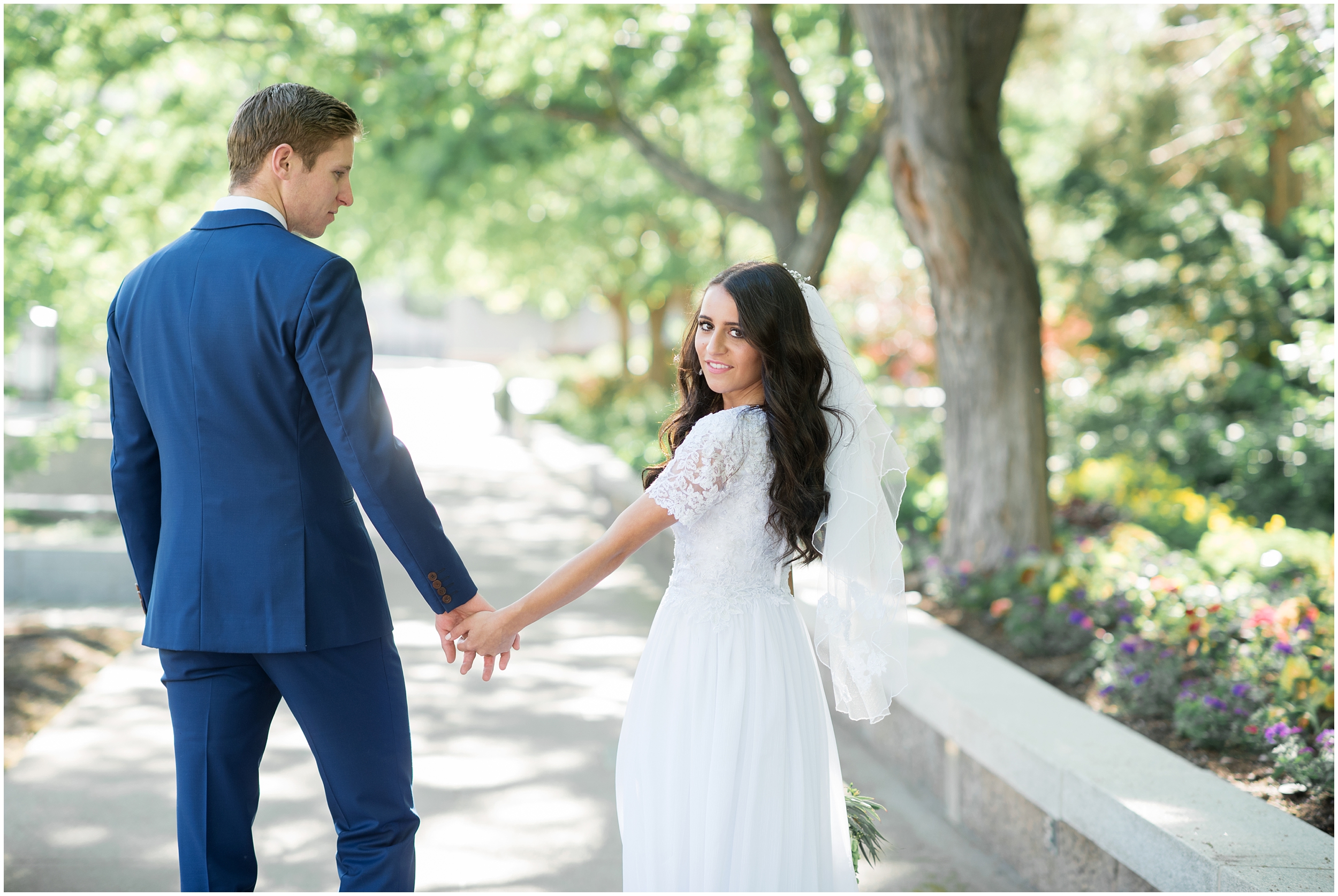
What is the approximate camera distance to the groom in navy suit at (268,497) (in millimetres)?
2502

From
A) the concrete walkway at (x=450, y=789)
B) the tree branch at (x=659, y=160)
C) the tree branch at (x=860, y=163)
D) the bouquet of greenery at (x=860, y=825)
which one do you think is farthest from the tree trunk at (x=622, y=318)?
the bouquet of greenery at (x=860, y=825)

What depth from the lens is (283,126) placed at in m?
2.60

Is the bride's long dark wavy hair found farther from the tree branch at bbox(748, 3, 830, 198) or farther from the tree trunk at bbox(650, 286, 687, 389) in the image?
the tree trunk at bbox(650, 286, 687, 389)

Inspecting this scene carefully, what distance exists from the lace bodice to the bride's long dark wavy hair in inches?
1.5

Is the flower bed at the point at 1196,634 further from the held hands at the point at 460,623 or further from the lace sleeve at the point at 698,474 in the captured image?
the held hands at the point at 460,623

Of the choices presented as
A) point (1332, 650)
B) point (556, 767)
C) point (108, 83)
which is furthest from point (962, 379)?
point (108, 83)

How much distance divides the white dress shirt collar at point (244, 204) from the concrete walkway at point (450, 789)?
235 centimetres

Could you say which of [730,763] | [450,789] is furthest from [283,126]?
[450,789]

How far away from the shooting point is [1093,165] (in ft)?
45.8

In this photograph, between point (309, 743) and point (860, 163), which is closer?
point (309, 743)

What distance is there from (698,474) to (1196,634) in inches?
141

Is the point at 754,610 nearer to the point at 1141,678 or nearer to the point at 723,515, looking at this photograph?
the point at 723,515

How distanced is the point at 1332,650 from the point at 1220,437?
6.54 metres

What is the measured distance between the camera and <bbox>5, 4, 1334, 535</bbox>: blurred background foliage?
7.80m
